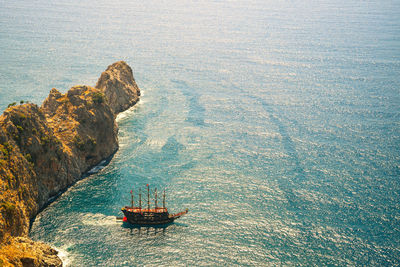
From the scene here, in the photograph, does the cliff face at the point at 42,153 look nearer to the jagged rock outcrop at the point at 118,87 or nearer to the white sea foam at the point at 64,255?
the white sea foam at the point at 64,255

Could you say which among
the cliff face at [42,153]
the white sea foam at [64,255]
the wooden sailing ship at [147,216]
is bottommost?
the white sea foam at [64,255]

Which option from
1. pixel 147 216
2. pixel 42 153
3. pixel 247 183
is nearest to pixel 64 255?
pixel 147 216

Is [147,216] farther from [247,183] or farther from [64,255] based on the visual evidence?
[247,183]

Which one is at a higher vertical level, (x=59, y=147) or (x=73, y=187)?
(x=59, y=147)

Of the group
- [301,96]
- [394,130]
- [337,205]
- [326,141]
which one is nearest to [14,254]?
[337,205]

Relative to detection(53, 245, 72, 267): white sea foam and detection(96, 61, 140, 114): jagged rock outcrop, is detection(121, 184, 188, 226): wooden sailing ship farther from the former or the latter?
detection(96, 61, 140, 114): jagged rock outcrop

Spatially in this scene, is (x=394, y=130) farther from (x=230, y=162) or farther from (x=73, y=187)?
(x=73, y=187)

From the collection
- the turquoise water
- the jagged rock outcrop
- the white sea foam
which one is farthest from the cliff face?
the jagged rock outcrop

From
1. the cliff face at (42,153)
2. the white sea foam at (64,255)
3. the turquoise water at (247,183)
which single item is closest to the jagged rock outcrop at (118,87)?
the turquoise water at (247,183)
